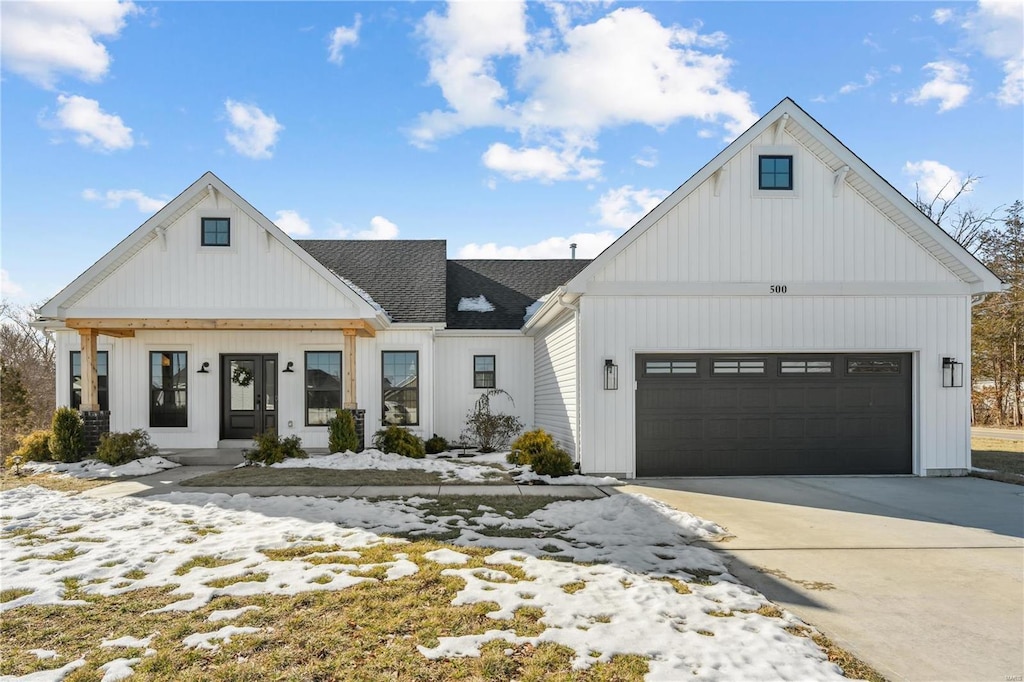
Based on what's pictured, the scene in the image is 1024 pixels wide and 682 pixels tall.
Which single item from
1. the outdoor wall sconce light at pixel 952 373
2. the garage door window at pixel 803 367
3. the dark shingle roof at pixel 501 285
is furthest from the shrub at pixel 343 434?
the outdoor wall sconce light at pixel 952 373

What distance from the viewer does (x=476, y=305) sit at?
16094mm

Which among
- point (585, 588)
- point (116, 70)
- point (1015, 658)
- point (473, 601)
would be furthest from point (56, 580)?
point (116, 70)

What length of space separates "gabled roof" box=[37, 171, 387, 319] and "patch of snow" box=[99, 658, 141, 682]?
29.6ft

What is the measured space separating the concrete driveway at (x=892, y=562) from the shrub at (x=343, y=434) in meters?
5.92

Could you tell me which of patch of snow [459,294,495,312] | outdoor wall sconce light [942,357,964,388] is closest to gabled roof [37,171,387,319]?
patch of snow [459,294,495,312]

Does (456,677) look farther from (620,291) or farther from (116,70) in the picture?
(116,70)

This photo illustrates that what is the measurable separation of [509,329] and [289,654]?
1191 cm

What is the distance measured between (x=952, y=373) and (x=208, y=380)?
15467mm

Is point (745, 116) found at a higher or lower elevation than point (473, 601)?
higher

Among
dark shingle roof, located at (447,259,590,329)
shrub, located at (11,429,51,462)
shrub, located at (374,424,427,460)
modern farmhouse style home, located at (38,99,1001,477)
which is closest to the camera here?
modern farmhouse style home, located at (38,99,1001,477)

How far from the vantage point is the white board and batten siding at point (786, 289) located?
1002cm

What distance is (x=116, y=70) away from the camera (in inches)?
444

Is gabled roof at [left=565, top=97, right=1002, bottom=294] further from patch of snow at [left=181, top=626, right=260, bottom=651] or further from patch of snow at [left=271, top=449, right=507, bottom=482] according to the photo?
patch of snow at [left=181, top=626, right=260, bottom=651]

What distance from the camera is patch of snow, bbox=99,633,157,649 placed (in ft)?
11.3
